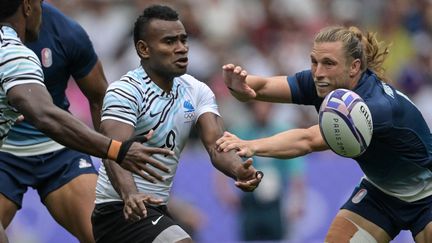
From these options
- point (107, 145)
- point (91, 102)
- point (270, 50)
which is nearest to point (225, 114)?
point (270, 50)

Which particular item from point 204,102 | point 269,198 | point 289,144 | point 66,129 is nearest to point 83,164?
point 204,102

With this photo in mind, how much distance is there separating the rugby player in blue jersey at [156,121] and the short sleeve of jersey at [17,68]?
0.78m

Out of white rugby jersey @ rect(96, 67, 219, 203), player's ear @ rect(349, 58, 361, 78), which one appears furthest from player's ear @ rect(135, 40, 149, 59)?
player's ear @ rect(349, 58, 361, 78)

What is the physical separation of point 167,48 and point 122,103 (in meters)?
0.59

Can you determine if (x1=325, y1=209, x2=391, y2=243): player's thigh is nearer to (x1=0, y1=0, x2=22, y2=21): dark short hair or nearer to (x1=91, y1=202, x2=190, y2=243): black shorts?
(x1=91, y1=202, x2=190, y2=243): black shorts

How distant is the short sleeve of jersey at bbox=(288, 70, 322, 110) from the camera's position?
8.62m

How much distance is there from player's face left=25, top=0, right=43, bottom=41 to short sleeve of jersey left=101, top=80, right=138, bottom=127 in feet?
3.04

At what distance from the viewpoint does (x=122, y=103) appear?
25.1 ft

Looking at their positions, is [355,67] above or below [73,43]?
above

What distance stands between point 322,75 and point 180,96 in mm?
1030

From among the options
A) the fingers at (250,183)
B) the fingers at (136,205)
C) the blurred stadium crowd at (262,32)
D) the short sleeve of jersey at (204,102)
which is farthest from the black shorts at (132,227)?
the blurred stadium crowd at (262,32)

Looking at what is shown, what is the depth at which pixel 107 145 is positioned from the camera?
688cm

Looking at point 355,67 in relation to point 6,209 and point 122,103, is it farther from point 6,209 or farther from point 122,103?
point 6,209

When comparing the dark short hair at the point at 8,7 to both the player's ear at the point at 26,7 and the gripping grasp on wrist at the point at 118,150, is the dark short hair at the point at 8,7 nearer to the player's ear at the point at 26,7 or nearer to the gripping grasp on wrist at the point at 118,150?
the player's ear at the point at 26,7
